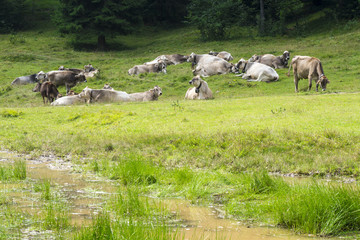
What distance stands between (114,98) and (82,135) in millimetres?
9563

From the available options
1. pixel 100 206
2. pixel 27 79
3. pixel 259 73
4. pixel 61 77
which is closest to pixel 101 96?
pixel 61 77

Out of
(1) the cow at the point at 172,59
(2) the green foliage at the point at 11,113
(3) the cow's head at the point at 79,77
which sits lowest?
(1) the cow at the point at 172,59

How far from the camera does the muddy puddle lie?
5385mm

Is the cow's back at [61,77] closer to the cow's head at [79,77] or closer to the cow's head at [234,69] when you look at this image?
the cow's head at [79,77]

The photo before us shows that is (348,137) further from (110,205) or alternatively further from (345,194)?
(110,205)

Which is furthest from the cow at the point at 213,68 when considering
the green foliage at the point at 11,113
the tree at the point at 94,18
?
the tree at the point at 94,18

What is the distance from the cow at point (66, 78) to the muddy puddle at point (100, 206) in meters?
20.9

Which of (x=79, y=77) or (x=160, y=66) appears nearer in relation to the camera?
(x=79, y=77)

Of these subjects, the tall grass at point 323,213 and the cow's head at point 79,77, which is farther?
the cow's head at point 79,77

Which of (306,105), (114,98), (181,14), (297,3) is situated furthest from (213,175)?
(181,14)

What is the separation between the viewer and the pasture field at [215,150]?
18.5 feet

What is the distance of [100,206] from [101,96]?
698 inches

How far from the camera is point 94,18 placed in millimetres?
49219

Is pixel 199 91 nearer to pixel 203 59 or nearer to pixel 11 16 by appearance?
pixel 203 59
